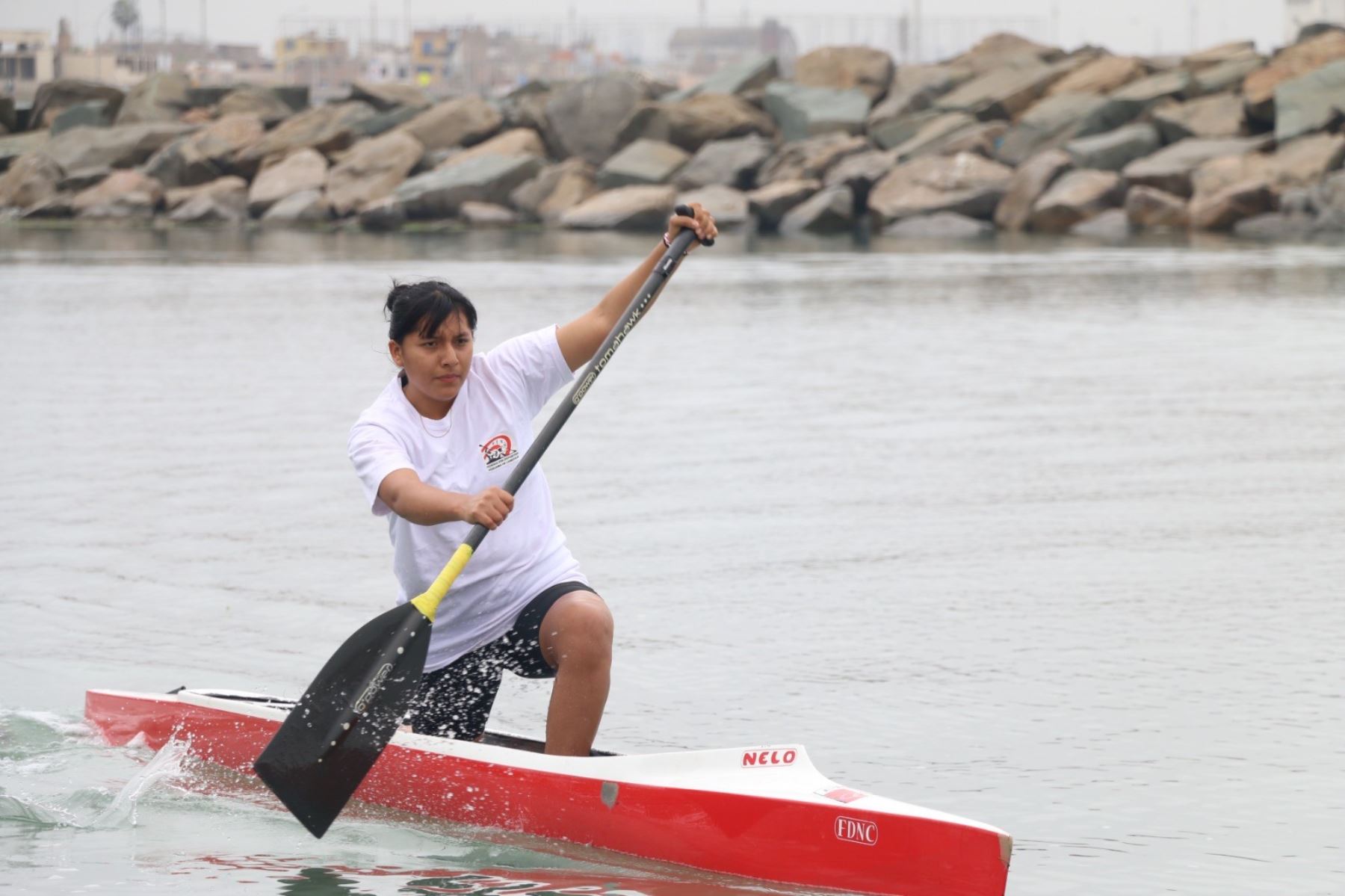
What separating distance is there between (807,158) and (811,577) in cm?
2747

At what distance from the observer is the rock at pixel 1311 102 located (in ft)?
99.6

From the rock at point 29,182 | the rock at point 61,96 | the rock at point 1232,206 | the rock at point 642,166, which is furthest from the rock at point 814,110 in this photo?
the rock at point 61,96

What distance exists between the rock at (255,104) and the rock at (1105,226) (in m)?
20.9

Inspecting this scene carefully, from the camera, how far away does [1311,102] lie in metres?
30.6

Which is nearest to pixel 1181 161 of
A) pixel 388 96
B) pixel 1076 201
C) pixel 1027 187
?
pixel 1076 201

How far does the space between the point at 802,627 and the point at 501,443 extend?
A: 2282 millimetres

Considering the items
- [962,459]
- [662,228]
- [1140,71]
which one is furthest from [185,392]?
[1140,71]

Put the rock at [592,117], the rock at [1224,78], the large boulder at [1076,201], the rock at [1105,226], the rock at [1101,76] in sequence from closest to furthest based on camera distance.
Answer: the rock at [1105,226]
the large boulder at [1076,201]
the rock at [1224,78]
the rock at [1101,76]
the rock at [592,117]

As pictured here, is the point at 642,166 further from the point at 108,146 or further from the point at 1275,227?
the point at 108,146

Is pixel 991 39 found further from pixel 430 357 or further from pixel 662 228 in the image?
pixel 430 357

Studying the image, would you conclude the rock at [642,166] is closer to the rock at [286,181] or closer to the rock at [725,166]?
the rock at [725,166]

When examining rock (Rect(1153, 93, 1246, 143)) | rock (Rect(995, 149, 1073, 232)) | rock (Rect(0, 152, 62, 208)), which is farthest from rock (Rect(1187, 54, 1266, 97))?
rock (Rect(0, 152, 62, 208))

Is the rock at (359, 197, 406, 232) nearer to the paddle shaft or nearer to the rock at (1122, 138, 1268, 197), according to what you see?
the rock at (1122, 138, 1268, 197)

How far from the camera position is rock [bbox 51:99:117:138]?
4400cm
